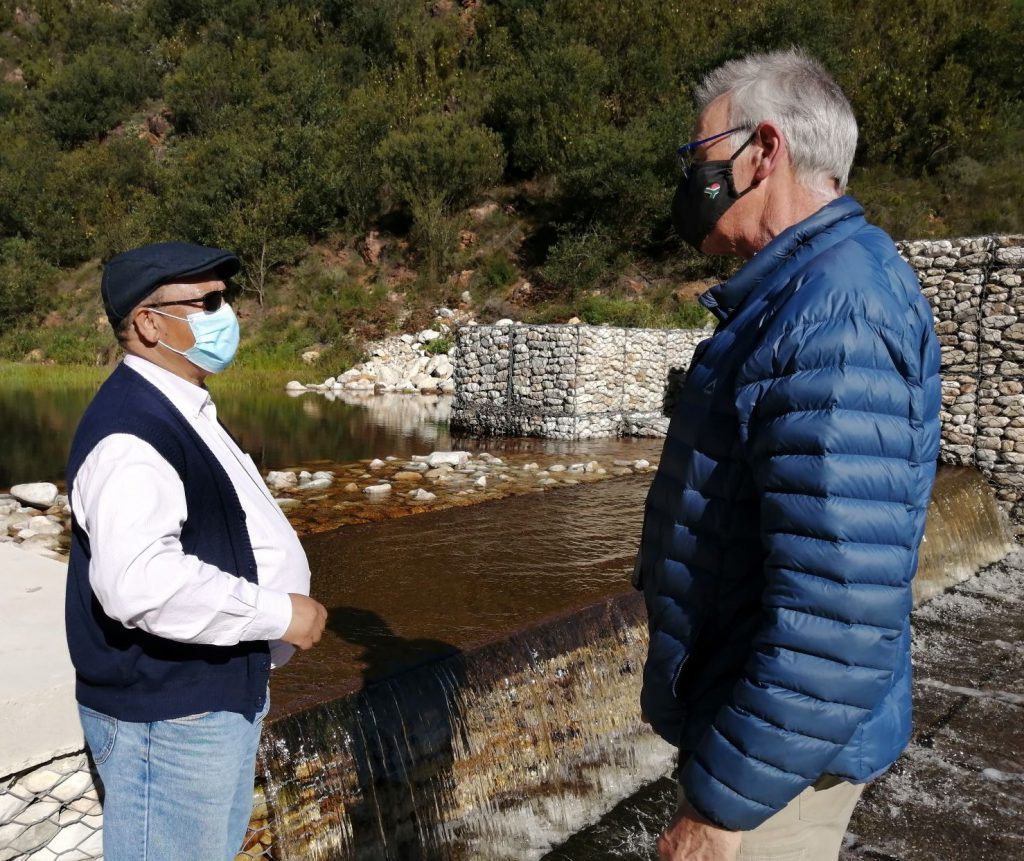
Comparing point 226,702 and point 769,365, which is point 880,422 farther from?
point 226,702

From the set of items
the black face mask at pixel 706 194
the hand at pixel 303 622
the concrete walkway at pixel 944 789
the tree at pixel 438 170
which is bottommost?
the concrete walkway at pixel 944 789

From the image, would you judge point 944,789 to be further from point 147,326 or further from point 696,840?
point 147,326

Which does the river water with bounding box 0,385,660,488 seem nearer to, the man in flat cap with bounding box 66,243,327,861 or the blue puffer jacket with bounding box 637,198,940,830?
the man in flat cap with bounding box 66,243,327,861

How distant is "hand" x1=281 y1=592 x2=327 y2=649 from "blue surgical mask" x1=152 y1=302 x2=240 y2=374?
1.82ft

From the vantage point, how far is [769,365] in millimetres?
1240

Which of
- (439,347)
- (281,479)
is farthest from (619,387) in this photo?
(439,347)

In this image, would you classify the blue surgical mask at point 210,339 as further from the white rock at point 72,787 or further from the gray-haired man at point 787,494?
the white rock at point 72,787

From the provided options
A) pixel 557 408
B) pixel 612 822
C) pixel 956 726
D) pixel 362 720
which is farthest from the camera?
pixel 557 408

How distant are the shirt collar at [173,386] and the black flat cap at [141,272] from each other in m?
0.11

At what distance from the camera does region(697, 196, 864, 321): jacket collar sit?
137cm

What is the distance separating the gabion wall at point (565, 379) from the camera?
499 inches

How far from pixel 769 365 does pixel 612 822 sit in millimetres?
3163

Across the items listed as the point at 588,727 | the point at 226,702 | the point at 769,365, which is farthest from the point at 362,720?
the point at 769,365

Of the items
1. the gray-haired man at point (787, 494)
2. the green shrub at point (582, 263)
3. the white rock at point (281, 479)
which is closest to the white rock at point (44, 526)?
the white rock at point (281, 479)
